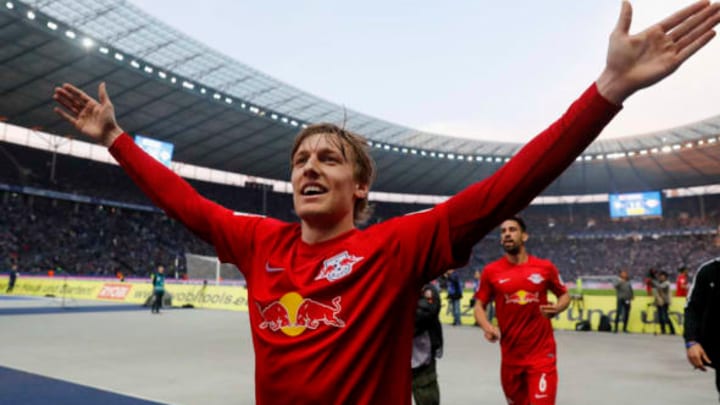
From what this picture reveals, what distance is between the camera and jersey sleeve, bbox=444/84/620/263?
61.3 inches

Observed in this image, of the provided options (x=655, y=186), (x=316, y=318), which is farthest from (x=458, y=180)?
(x=316, y=318)

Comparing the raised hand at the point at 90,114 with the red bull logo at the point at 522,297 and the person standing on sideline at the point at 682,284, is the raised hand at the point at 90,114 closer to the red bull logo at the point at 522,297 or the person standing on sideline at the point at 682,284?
the red bull logo at the point at 522,297

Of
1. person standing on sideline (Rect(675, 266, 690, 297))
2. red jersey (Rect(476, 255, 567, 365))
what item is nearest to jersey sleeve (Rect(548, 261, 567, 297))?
red jersey (Rect(476, 255, 567, 365))

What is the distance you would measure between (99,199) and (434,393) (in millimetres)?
45298

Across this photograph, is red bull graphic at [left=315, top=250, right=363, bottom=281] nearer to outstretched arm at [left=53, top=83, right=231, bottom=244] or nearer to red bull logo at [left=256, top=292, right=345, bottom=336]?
red bull logo at [left=256, top=292, right=345, bottom=336]

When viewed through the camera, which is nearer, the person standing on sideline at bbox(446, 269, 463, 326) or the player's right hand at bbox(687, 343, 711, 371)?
the player's right hand at bbox(687, 343, 711, 371)

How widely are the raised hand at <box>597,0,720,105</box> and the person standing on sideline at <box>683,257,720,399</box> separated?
360 centimetres

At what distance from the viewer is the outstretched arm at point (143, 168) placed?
2.41 meters

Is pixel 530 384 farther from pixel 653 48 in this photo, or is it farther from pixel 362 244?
pixel 653 48

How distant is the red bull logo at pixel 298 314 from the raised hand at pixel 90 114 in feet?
4.04

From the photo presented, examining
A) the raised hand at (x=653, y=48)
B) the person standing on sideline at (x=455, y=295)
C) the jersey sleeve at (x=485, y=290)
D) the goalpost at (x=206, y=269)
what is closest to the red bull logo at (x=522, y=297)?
the jersey sleeve at (x=485, y=290)

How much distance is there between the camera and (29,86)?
31531 millimetres

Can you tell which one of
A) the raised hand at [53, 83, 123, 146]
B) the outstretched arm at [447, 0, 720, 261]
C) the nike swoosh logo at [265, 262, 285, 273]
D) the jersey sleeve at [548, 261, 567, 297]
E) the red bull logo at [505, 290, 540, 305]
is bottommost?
the red bull logo at [505, 290, 540, 305]

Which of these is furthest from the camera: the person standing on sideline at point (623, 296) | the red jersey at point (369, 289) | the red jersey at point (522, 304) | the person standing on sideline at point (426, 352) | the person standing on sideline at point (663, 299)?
the person standing on sideline at point (623, 296)
